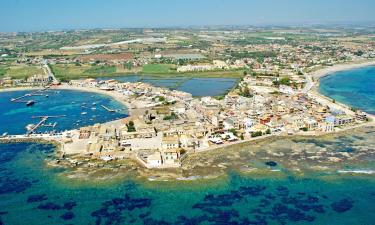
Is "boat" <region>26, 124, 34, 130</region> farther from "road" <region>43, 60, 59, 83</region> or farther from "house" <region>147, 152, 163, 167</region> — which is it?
"road" <region>43, 60, 59, 83</region>

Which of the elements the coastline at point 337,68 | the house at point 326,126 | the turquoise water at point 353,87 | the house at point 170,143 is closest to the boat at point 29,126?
the house at point 170,143

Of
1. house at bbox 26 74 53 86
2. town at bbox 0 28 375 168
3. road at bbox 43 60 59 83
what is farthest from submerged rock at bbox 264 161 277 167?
road at bbox 43 60 59 83

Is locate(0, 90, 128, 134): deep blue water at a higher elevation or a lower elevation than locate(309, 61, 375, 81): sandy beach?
lower

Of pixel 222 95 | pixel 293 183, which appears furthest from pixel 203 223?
pixel 222 95

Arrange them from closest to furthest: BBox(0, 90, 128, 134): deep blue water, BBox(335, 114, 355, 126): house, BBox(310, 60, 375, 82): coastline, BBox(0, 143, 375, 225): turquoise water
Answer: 1. BBox(0, 143, 375, 225): turquoise water
2. BBox(335, 114, 355, 126): house
3. BBox(0, 90, 128, 134): deep blue water
4. BBox(310, 60, 375, 82): coastline

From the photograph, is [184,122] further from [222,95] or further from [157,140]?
[222,95]

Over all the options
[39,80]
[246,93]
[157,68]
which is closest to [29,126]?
[246,93]

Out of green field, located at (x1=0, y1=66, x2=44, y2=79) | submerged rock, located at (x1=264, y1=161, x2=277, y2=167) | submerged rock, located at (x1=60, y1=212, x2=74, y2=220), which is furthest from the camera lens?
green field, located at (x1=0, y1=66, x2=44, y2=79)

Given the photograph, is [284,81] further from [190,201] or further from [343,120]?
[190,201]
